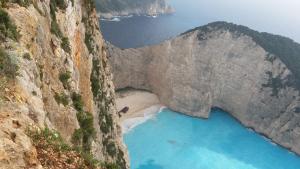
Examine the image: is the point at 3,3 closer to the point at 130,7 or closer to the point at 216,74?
the point at 216,74

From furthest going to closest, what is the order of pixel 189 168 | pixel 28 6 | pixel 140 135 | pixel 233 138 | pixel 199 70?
pixel 199 70 < pixel 233 138 < pixel 140 135 < pixel 189 168 < pixel 28 6

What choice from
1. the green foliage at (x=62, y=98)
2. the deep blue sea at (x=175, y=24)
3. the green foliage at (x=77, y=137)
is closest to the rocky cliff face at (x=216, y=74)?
the deep blue sea at (x=175, y=24)

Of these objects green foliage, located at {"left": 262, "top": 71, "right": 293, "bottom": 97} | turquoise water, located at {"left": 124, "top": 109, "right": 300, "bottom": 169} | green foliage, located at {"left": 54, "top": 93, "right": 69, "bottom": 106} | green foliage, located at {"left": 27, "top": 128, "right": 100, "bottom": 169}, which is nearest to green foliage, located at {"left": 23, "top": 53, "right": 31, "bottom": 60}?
green foliage, located at {"left": 27, "top": 128, "right": 100, "bottom": 169}

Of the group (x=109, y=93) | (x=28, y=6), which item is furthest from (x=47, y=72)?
(x=109, y=93)

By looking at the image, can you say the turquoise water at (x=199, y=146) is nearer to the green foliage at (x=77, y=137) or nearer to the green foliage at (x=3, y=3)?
the green foliage at (x=77, y=137)

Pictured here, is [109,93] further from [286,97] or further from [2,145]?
[286,97]

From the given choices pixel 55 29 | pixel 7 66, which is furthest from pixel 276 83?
pixel 7 66
